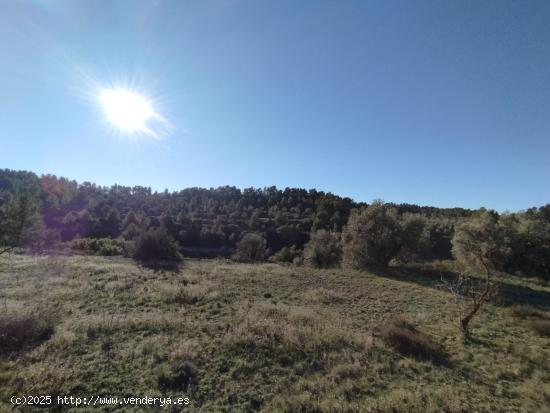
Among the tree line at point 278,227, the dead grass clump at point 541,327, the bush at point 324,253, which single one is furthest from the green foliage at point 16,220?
the bush at point 324,253

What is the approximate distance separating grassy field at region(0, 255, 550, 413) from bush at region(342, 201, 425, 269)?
1432cm

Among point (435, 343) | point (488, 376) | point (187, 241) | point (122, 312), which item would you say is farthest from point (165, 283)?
point (187, 241)

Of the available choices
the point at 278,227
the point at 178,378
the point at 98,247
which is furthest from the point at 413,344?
the point at 278,227

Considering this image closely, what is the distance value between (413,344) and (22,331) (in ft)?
49.9

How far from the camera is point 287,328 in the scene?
11906 mm

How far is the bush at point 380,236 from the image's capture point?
108ft

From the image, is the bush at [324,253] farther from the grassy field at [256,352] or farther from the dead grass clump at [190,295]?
the dead grass clump at [190,295]

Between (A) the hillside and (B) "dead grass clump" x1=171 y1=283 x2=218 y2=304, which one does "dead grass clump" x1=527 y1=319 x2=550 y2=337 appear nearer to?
(B) "dead grass clump" x1=171 y1=283 x2=218 y2=304

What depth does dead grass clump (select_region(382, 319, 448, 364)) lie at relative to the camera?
10.9m

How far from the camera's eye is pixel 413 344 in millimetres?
11422

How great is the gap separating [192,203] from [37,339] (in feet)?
437

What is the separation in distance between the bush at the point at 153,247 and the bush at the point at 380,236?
24.0 meters

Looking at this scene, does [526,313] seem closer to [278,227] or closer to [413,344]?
[413,344]

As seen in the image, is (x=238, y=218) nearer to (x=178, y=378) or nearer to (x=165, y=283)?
(x=165, y=283)
